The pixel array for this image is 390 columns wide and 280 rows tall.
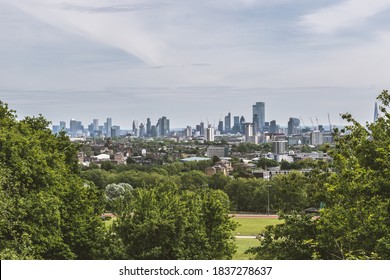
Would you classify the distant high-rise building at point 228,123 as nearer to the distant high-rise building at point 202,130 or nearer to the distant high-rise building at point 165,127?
the distant high-rise building at point 165,127

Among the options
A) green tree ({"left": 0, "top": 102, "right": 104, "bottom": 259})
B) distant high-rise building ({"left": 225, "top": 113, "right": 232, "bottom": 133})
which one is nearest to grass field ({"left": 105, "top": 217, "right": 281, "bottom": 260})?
green tree ({"left": 0, "top": 102, "right": 104, "bottom": 259})

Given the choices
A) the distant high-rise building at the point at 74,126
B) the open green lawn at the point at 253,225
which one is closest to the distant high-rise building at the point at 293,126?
the distant high-rise building at the point at 74,126

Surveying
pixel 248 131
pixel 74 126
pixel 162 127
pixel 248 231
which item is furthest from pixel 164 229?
pixel 162 127

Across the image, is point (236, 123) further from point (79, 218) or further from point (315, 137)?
point (79, 218)
